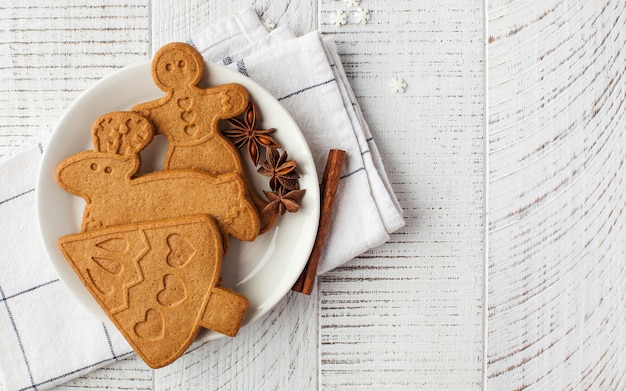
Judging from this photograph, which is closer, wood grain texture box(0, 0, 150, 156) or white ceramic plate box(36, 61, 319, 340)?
white ceramic plate box(36, 61, 319, 340)

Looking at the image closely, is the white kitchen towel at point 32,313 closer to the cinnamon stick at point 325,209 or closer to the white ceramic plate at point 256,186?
the white ceramic plate at point 256,186

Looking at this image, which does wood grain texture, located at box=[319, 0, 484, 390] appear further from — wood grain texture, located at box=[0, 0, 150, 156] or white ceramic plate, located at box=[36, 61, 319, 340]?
wood grain texture, located at box=[0, 0, 150, 156]

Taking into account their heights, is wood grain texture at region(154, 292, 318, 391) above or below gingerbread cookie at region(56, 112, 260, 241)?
below

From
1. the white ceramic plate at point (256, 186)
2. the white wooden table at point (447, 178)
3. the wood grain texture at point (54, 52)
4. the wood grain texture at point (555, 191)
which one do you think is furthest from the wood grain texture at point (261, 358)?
the wood grain texture at point (54, 52)

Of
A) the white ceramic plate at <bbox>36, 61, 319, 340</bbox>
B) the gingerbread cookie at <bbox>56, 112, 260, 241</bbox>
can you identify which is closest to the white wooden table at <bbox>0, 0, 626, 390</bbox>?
the white ceramic plate at <bbox>36, 61, 319, 340</bbox>

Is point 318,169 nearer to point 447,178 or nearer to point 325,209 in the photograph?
point 325,209

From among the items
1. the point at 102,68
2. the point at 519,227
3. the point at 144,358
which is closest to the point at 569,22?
the point at 519,227
